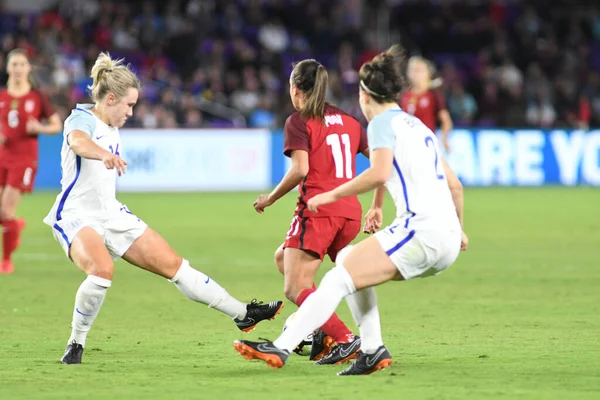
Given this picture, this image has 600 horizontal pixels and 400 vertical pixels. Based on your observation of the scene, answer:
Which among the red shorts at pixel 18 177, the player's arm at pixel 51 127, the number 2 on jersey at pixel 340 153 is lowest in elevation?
the red shorts at pixel 18 177

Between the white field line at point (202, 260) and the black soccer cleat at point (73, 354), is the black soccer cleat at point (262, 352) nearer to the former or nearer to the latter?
the black soccer cleat at point (73, 354)

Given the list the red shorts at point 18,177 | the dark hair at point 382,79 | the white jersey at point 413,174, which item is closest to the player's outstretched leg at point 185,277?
the white jersey at point 413,174

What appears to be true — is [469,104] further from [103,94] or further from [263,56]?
[103,94]

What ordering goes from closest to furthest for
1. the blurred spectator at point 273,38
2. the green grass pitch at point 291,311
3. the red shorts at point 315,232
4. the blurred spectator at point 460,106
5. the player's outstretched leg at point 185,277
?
the green grass pitch at point 291,311
the red shorts at point 315,232
the player's outstretched leg at point 185,277
the blurred spectator at point 460,106
the blurred spectator at point 273,38

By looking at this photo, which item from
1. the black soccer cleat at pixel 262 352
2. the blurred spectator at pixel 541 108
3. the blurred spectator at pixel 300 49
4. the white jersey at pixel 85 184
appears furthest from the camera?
the blurred spectator at pixel 541 108

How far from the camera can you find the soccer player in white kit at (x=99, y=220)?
6.89 metres

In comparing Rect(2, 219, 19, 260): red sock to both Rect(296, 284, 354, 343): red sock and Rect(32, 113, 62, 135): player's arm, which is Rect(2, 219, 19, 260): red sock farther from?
Rect(296, 284, 354, 343): red sock

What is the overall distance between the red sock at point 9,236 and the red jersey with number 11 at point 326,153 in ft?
19.8

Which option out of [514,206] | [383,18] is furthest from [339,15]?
[514,206]

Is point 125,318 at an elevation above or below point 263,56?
below

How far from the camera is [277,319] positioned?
912 cm

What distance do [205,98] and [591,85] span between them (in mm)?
10113

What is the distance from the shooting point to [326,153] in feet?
23.0

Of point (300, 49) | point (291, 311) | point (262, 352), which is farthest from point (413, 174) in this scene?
point (300, 49)
